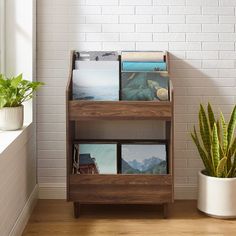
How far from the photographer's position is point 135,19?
360 cm

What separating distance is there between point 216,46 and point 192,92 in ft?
1.29

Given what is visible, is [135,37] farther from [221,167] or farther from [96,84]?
[221,167]

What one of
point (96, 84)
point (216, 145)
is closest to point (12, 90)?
point (96, 84)

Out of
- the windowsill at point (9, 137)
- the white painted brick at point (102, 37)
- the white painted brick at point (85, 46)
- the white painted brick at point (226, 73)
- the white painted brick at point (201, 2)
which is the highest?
the white painted brick at point (201, 2)

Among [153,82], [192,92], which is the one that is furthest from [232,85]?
[153,82]

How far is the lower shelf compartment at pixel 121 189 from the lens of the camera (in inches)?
129

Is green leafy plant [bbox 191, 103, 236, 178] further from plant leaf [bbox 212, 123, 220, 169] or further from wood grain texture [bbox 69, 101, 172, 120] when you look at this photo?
wood grain texture [bbox 69, 101, 172, 120]

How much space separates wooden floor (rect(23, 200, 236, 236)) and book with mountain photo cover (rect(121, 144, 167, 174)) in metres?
0.34

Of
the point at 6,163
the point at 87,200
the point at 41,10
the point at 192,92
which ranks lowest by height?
the point at 87,200

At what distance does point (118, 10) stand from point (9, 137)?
135 cm

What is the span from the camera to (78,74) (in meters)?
3.29

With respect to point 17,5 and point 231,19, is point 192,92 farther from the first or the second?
point 17,5

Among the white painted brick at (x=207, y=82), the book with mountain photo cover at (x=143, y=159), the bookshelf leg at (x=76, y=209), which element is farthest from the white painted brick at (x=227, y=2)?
the bookshelf leg at (x=76, y=209)

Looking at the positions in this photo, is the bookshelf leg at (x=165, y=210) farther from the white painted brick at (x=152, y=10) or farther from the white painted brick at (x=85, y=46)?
the white painted brick at (x=152, y=10)
